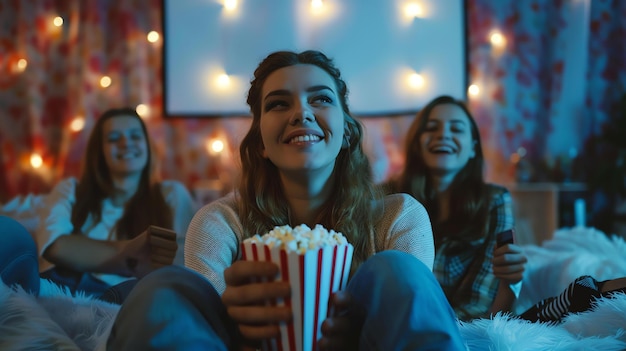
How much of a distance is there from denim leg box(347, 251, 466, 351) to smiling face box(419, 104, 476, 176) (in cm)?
95

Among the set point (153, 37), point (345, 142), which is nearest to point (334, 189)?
point (345, 142)

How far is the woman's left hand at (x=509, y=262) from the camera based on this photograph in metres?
1.28

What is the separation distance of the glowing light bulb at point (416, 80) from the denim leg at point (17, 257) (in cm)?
239

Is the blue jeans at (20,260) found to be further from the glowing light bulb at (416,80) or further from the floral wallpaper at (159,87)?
the glowing light bulb at (416,80)

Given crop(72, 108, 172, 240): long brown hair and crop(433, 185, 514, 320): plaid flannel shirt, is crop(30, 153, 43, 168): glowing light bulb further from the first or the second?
crop(433, 185, 514, 320): plaid flannel shirt

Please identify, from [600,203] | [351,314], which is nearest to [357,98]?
[600,203]

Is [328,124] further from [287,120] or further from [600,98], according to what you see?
[600,98]

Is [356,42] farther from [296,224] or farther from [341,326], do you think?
[341,326]

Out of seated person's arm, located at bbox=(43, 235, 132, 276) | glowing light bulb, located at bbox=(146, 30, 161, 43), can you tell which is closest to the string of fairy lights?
glowing light bulb, located at bbox=(146, 30, 161, 43)

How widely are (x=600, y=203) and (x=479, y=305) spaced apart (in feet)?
6.83

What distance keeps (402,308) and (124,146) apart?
1473mm

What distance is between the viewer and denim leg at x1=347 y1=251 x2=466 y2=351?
2.25 ft

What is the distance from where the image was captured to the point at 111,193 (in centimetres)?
188

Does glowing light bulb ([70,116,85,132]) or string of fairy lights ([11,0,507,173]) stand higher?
string of fairy lights ([11,0,507,173])
